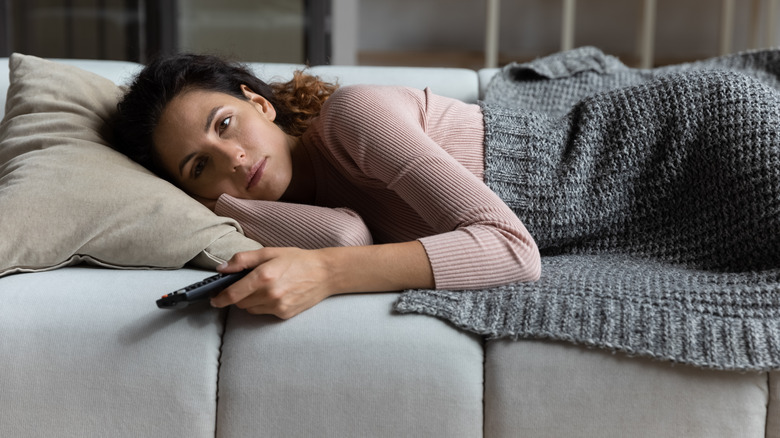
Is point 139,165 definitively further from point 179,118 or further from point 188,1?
point 188,1

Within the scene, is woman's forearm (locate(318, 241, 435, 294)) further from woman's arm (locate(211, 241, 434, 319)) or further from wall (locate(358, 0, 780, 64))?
wall (locate(358, 0, 780, 64))

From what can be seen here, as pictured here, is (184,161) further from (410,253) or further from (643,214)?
(643,214)

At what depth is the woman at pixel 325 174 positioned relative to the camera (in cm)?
112

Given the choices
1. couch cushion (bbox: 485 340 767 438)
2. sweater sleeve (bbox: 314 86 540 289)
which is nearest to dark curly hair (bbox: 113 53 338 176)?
sweater sleeve (bbox: 314 86 540 289)

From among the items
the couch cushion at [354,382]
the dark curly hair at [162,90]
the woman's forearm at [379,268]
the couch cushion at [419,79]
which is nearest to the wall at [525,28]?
the couch cushion at [419,79]

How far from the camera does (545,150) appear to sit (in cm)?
144

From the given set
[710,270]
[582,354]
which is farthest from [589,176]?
[582,354]

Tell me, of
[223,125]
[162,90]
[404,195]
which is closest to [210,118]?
[223,125]

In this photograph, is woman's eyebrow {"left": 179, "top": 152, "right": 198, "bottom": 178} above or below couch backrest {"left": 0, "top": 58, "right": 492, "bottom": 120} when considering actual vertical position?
below

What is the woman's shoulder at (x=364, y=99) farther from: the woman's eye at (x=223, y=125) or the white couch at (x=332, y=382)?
the white couch at (x=332, y=382)

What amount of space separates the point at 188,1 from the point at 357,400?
297 centimetres

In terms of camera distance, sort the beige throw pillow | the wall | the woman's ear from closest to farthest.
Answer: the beige throw pillow
the woman's ear
the wall

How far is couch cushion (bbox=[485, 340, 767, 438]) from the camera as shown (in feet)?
3.31

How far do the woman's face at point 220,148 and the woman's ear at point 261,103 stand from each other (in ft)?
0.26
